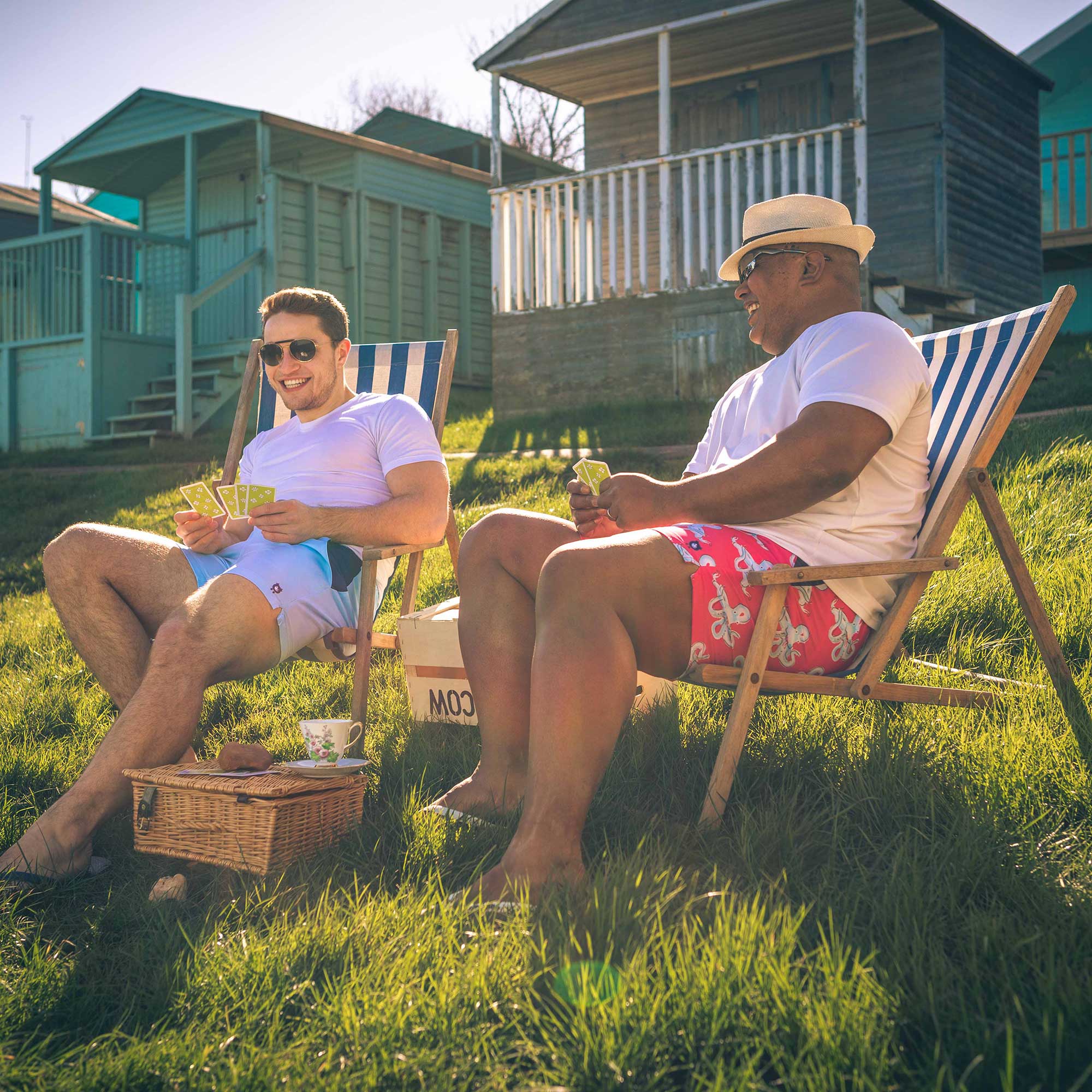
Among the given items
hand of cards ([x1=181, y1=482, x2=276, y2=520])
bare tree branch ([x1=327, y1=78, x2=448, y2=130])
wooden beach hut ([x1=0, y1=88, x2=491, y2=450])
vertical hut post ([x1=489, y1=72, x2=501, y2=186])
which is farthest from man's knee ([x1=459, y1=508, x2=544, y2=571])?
bare tree branch ([x1=327, y1=78, x2=448, y2=130])

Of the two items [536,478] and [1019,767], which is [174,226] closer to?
[536,478]

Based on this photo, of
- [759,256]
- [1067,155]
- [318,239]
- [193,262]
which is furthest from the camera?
[1067,155]

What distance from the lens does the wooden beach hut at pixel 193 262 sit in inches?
464

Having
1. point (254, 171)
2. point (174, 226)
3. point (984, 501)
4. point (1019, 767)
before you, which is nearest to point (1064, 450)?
point (984, 501)

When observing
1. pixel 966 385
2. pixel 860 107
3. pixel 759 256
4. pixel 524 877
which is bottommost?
pixel 524 877

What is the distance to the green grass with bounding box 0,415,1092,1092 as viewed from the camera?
142 cm

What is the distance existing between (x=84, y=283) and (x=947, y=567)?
11.4 metres

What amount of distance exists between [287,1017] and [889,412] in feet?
5.22

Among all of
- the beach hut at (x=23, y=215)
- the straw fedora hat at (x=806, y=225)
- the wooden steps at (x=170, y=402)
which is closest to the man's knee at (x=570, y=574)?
the straw fedora hat at (x=806, y=225)

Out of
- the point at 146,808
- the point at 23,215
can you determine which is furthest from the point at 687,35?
the point at 23,215

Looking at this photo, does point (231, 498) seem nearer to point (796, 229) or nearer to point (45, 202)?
point (796, 229)

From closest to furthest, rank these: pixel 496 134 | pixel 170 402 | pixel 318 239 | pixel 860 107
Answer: pixel 860 107
pixel 496 134
pixel 170 402
pixel 318 239

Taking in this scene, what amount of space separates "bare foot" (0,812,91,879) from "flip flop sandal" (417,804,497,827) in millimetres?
729

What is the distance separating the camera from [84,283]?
38.3ft
